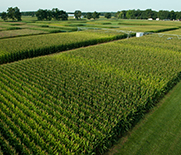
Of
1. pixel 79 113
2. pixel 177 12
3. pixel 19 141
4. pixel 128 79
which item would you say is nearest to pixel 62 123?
pixel 79 113

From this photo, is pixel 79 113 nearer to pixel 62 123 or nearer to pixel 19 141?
pixel 62 123

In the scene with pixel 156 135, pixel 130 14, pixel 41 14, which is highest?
pixel 130 14

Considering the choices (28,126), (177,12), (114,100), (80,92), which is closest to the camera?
(28,126)

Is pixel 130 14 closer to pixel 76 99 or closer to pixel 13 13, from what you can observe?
pixel 13 13

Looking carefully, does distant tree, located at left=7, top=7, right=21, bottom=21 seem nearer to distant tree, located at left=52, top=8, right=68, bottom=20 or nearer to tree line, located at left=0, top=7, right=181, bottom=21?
tree line, located at left=0, top=7, right=181, bottom=21

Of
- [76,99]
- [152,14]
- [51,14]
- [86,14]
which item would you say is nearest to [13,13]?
[51,14]

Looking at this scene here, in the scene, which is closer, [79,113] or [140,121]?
[79,113]

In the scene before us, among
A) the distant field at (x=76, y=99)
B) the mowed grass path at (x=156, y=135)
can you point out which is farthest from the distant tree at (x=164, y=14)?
the mowed grass path at (x=156, y=135)
